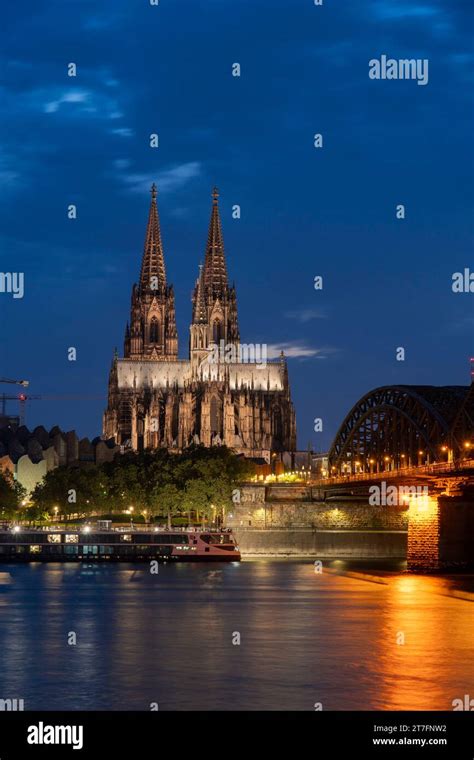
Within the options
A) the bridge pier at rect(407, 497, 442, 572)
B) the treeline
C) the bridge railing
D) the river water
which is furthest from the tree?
the bridge pier at rect(407, 497, 442, 572)

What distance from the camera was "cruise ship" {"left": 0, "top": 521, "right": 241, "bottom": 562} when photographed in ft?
401

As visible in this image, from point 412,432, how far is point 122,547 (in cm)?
2715

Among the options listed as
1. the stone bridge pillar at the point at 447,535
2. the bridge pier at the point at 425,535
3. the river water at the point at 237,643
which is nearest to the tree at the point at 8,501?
the river water at the point at 237,643

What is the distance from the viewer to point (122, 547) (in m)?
123

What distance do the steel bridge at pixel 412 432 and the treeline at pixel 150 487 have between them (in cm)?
1283

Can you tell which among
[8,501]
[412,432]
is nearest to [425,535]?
[412,432]

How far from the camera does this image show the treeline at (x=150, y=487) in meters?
145

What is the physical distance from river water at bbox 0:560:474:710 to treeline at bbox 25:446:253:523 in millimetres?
46133

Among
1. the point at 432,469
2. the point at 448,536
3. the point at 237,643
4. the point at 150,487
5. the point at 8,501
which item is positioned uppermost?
the point at 150,487

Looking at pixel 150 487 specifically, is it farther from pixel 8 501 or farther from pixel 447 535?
pixel 447 535
